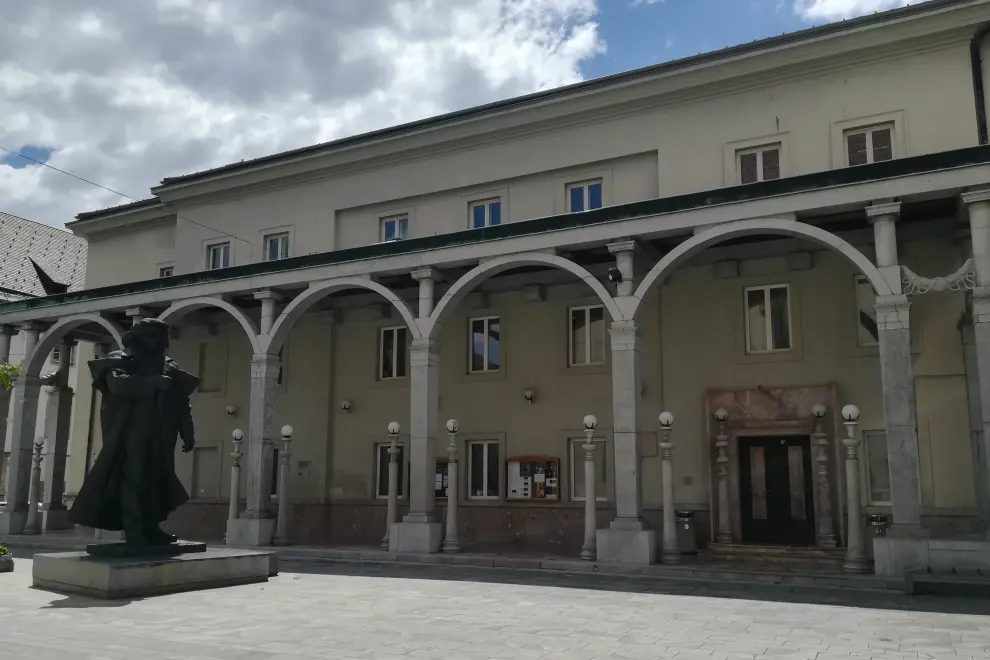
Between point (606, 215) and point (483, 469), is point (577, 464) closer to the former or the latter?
point (483, 469)

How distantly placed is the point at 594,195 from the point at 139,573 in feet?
41.1

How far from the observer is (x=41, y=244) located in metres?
38.2

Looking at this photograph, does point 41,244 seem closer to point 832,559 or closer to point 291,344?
point 291,344

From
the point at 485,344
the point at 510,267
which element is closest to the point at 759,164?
the point at 510,267

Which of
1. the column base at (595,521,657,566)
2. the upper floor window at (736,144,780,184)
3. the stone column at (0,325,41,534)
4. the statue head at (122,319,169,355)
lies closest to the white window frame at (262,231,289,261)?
the stone column at (0,325,41,534)

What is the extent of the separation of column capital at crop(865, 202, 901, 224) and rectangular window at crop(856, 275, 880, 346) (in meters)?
3.43

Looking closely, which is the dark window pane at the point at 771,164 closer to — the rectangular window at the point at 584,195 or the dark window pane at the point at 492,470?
the rectangular window at the point at 584,195

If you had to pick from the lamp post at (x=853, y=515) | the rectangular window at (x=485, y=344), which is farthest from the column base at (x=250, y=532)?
the lamp post at (x=853, y=515)

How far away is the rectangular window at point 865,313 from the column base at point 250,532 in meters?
12.6

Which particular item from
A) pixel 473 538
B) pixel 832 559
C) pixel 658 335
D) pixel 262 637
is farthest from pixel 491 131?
pixel 262 637

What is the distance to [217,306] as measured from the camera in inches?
764

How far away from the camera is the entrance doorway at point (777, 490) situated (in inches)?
635

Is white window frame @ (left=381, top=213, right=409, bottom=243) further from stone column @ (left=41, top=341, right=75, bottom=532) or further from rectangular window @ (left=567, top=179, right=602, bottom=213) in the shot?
stone column @ (left=41, top=341, right=75, bottom=532)

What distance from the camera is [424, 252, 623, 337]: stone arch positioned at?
14883 mm
